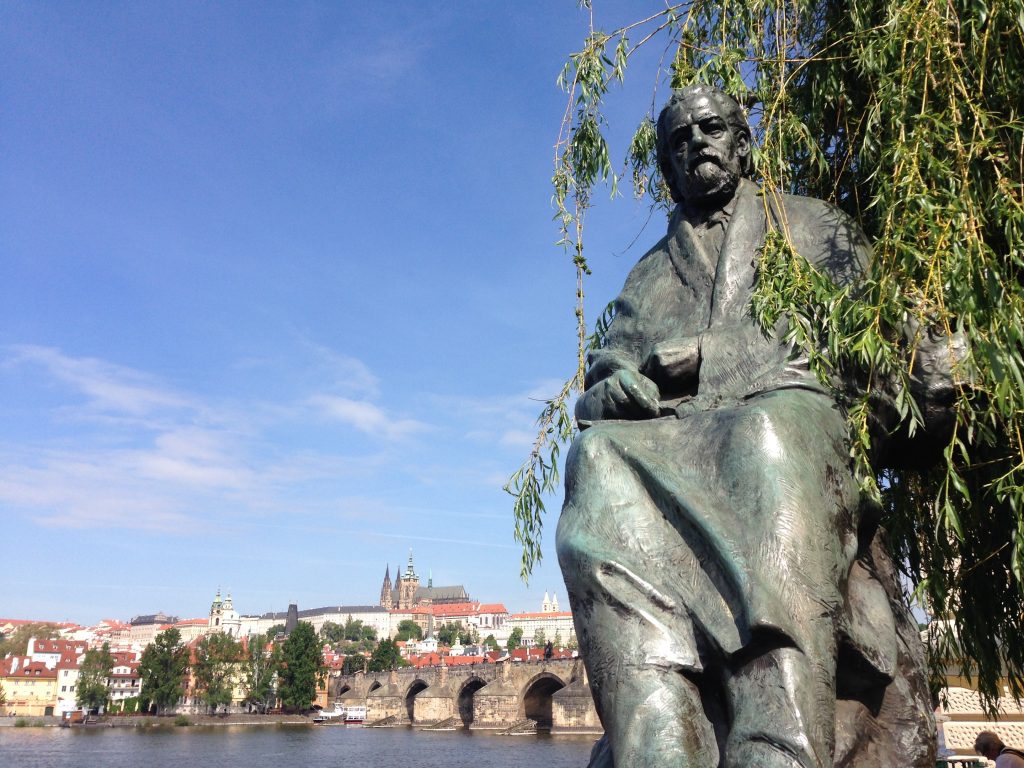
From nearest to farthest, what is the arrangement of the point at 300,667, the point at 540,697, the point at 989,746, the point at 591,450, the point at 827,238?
the point at 591,450 → the point at 827,238 → the point at 989,746 → the point at 540,697 → the point at 300,667

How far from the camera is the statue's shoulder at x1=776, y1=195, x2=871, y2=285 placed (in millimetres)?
3285

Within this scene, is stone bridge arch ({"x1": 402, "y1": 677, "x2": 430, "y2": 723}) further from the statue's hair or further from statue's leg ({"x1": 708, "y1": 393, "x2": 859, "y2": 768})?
statue's leg ({"x1": 708, "y1": 393, "x2": 859, "y2": 768})

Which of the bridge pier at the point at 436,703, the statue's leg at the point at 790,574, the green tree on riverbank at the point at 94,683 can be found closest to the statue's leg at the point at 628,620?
the statue's leg at the point at 790,574

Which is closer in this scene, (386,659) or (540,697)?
(540,697)

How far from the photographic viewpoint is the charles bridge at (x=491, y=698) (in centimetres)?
4901

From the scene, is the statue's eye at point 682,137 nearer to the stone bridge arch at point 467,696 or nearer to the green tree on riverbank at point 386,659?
the stone bridge arch at point 467,696

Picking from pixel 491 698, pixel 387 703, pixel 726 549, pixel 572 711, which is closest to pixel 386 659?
pixel 387 703

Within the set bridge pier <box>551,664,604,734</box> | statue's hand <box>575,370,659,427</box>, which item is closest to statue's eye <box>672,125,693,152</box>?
statue's hand <box>575,370,659,427</box>

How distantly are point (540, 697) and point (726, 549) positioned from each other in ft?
197

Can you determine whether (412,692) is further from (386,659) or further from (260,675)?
(386,659)

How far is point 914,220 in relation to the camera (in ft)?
9.70

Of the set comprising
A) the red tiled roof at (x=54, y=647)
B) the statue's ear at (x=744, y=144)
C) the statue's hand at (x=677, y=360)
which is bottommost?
the statue's hand at (x=677, y=360)

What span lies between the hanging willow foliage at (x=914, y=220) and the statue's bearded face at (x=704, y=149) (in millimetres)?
150

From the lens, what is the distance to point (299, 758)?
3247 cm
